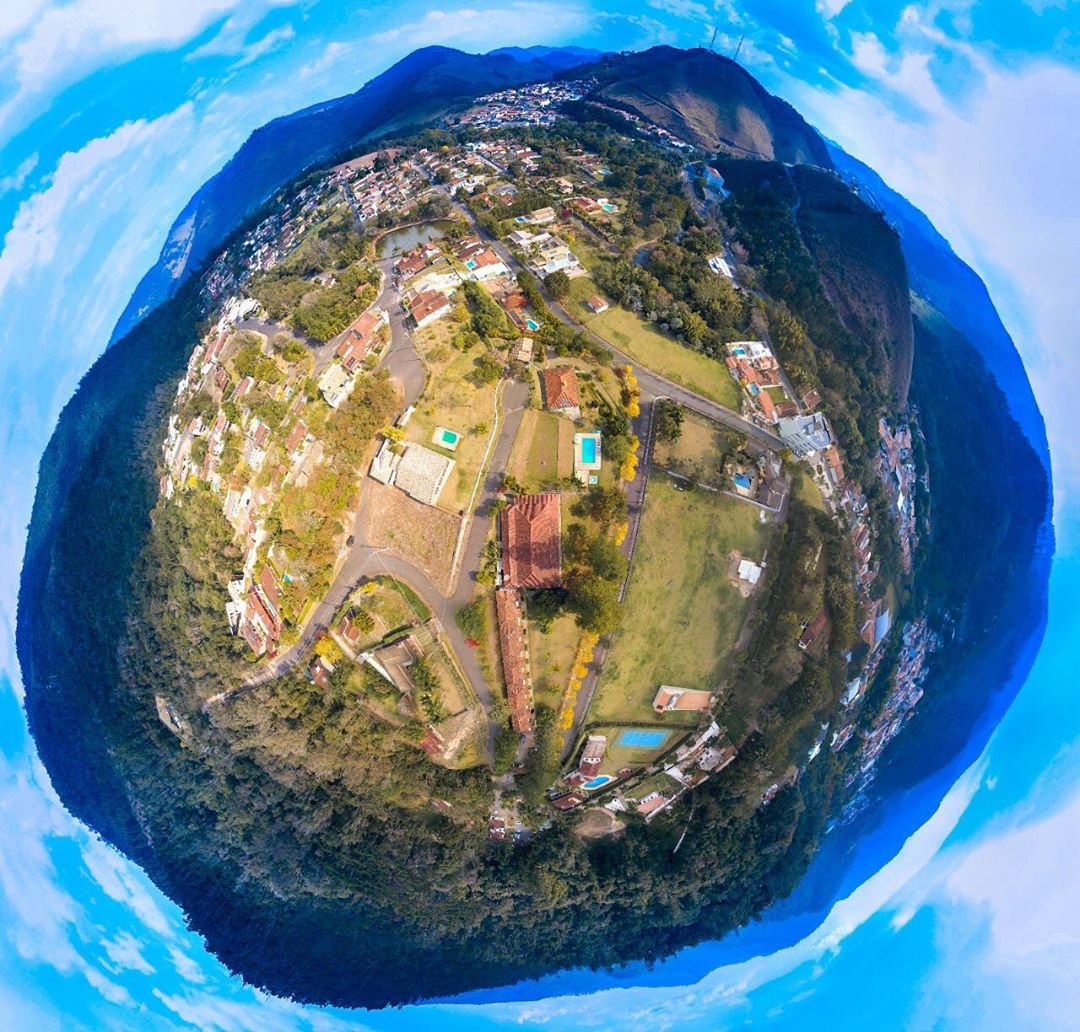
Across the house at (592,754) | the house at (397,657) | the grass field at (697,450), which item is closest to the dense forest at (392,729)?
the house at (397,657)

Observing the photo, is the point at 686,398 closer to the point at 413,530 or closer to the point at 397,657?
the point at 413,530

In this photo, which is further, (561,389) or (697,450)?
(697,450)

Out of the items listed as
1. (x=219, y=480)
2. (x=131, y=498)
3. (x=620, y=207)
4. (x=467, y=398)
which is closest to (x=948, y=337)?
(x=620, y=207)

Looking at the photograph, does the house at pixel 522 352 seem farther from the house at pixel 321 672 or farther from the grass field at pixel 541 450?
the house at pixel 321 672

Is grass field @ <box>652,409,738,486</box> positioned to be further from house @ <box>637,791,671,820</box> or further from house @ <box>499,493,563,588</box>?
house @ <box>637,791,671,820</box>

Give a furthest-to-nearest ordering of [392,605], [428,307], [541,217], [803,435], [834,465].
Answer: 1. [541,217]
2. [834,465]
3. [803,435]
4. [428,307]
5. [392,605]

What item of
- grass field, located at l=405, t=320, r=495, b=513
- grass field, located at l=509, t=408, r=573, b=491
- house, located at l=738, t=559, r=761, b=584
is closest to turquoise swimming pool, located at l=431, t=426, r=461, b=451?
grass field, located at l=405, t=320, r=495, b=513

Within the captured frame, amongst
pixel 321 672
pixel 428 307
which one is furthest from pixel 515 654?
pixel 428 307
